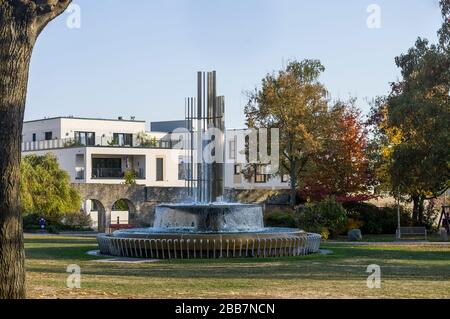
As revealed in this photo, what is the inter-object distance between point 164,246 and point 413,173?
14.8m

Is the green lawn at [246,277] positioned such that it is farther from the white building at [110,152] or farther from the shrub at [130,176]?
the shrub at [130,176]

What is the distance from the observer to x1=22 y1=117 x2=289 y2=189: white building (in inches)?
2749

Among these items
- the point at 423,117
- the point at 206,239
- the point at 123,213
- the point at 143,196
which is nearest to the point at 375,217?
the point at 143,196

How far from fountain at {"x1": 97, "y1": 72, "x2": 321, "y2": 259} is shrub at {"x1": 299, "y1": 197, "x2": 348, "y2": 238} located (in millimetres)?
9339

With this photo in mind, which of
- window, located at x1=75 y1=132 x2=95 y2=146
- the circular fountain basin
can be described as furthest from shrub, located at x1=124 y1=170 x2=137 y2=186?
the circular fountain basin

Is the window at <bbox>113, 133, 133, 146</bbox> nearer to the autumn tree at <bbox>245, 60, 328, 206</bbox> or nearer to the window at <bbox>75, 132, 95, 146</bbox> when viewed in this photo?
the window at <bbox>75, 132, 95, 146</bbox>

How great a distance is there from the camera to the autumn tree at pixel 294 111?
175ft

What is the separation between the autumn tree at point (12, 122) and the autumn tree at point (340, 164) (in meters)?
40.2

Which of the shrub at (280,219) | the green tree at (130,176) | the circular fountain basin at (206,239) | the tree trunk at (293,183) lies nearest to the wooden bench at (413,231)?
the shrub at (280,219)

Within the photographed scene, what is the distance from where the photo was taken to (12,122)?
1170cm

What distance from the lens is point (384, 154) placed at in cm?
5059

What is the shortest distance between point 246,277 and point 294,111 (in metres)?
35.8

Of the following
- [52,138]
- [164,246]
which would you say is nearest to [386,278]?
[164,246]
